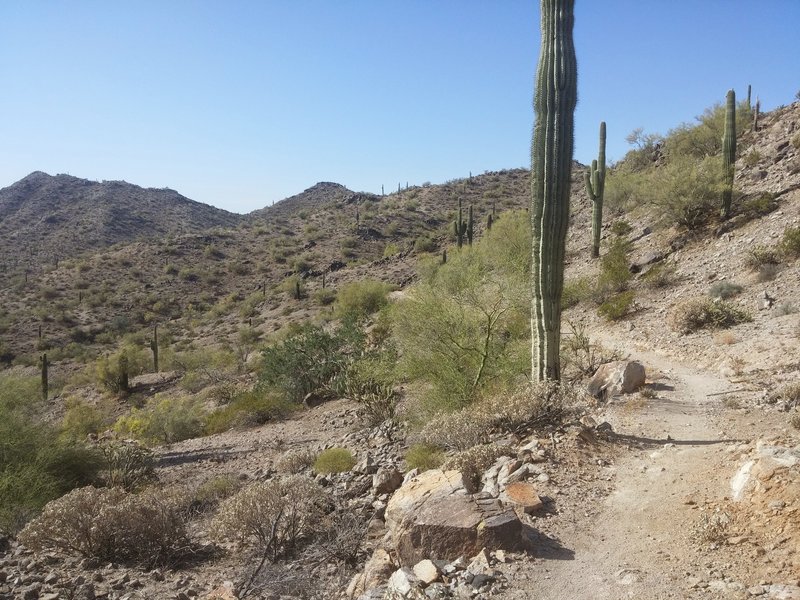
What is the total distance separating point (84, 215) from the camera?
195 feet

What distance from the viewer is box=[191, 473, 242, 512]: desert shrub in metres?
8.85

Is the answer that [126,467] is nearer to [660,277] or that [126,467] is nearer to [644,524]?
[644,524]

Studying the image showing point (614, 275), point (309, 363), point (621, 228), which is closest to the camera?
point (309, 363)

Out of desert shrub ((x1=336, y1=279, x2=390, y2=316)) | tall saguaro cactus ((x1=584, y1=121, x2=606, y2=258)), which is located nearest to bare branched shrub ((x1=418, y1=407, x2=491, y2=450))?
tall saguaro cactus ((x1=584, y1=121, x2=606, y2=258))

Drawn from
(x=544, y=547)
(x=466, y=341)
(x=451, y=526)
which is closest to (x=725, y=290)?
(x=466, y=341)

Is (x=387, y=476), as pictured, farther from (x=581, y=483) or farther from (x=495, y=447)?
(x=581, y=483)

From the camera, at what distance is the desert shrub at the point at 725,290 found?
46.1ft

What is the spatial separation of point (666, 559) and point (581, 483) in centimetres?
162

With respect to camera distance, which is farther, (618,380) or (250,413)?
(250,413)

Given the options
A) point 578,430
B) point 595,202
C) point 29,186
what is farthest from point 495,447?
point 29,186

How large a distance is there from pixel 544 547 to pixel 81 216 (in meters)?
67.2

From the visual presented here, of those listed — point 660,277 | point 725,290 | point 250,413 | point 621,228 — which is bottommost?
point 250,413

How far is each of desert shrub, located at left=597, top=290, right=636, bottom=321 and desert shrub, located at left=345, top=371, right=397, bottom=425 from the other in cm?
791

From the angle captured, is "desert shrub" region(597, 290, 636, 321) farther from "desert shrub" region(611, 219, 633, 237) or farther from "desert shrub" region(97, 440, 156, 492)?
"desert shrub" region(97, 440, 156, 492)
